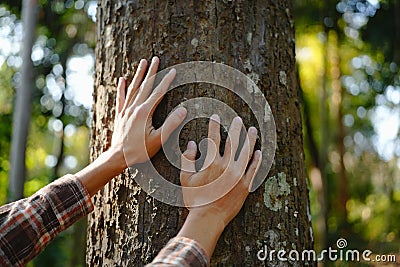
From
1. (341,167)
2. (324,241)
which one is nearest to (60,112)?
(324,241)

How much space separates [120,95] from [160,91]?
5.3 inches

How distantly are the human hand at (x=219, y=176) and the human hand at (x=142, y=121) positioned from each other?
0.08m

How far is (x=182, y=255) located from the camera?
1092 millimetres

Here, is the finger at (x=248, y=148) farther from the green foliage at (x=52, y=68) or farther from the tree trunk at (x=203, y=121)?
the green foliage at (x=52, y=68)

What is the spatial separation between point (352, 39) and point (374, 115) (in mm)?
3072

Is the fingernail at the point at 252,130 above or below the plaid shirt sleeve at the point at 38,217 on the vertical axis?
above

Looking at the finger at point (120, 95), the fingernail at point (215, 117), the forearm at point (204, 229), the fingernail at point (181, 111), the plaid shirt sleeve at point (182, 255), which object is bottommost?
the plaid shirt sleeve at point (182, 255)

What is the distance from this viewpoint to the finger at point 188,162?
4.37 feet

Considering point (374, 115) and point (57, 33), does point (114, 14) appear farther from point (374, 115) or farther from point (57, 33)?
point (374, 115)

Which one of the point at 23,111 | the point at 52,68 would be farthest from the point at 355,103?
the point at 23,111

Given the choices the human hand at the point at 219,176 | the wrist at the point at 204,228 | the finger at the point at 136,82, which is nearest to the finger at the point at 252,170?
the human hand at the point at 219,176

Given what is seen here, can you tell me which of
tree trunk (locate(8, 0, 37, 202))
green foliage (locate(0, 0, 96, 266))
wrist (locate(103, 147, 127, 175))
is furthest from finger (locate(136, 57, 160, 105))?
green foliage (locate(0, 0, 96, 266))

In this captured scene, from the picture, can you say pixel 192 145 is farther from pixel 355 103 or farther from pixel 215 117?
pixel 355 103

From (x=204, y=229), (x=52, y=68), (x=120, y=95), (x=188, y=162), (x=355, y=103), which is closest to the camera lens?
(x=204, y=229)
